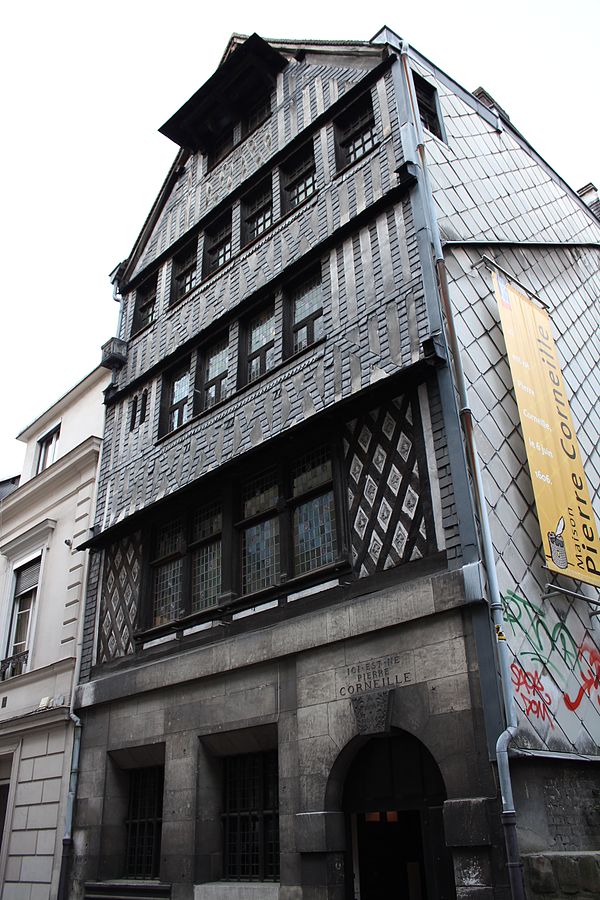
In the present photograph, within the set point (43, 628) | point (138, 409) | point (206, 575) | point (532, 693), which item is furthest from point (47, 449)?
point (532, 693)

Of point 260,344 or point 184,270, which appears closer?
point 260,344

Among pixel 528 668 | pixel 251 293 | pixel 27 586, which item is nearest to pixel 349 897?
pixel 528 668

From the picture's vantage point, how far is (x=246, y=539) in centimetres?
1239

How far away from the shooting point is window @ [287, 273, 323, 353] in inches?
504

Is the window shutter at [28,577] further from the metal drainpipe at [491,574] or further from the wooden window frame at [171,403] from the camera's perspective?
the metal drainpipe at [491,574]

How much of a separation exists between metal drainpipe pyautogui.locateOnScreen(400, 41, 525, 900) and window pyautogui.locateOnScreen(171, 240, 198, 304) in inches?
252

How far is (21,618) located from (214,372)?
762 centimetres

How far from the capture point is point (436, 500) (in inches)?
372

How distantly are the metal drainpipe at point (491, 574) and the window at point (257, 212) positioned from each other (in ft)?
13.1

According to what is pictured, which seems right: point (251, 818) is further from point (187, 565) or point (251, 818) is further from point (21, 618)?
point (21, 618)

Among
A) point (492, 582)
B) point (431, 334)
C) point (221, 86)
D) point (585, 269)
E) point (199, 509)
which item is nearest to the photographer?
point (492, 582)

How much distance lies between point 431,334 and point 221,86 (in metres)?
10.1

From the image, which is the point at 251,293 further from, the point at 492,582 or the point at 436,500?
the point at 492,582

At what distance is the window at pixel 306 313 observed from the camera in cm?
1279
